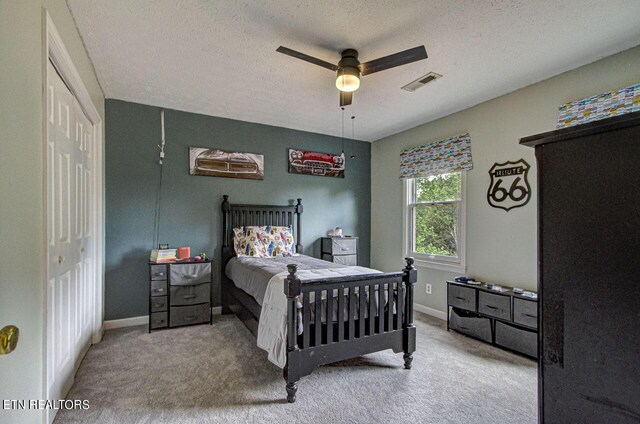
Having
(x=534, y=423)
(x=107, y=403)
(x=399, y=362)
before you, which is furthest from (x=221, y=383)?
(x=534, y=423)

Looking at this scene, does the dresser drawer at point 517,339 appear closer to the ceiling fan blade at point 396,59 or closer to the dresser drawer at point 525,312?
the dresser drawer at point 525,312

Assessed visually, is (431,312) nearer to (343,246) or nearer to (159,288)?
(343,246)

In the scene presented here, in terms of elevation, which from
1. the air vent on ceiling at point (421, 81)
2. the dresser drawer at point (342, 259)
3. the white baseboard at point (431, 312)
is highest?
the air vent on ceiling at point (421, 81)

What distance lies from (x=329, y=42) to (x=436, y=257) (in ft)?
9.48

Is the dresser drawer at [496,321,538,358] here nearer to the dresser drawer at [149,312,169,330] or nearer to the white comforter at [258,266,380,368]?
the white comforter at [258,266,380,368]

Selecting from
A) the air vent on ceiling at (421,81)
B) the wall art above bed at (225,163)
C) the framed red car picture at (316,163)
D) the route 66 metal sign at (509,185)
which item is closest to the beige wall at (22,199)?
the wall art above bed at (225,163)

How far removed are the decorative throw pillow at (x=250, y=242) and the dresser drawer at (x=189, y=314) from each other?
0.74 m

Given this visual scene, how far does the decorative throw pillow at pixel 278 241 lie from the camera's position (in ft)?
12.9

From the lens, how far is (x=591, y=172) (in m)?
0.61

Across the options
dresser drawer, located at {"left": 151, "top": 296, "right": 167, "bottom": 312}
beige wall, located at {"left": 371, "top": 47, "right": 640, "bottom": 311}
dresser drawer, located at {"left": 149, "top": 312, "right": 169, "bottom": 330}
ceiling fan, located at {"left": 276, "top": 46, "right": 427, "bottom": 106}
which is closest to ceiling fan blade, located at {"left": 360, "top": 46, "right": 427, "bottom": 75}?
ceiling fan, located at {"left": 276, "top": 46, "right": 427, "bottom": 106}

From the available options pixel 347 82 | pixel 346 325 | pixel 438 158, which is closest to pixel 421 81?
pixel 347 82

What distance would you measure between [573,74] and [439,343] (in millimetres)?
2744

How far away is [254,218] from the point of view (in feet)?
13.7

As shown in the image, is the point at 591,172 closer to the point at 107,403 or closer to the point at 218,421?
the point at 218,421
